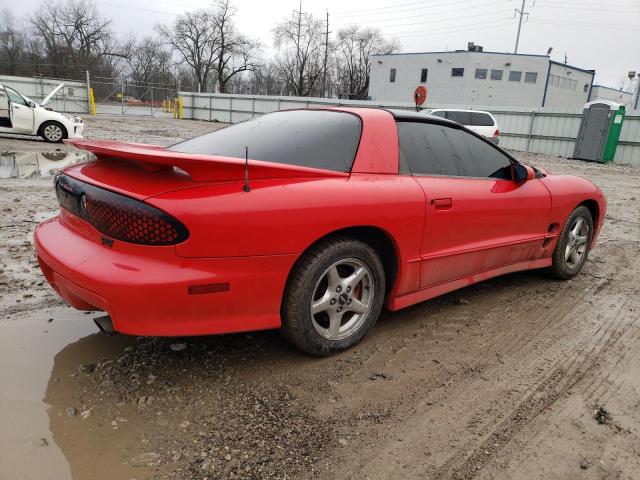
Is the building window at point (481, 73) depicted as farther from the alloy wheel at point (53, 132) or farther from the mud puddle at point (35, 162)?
the mud puddle at point (35, 162)

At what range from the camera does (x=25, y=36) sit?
5278 centimetres

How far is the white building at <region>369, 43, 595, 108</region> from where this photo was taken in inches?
1802

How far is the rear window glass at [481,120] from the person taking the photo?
54.6 ft

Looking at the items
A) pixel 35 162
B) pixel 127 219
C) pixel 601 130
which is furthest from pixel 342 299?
pixel 601 130

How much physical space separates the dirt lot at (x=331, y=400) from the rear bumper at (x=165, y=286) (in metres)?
0.39

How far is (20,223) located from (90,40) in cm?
6098

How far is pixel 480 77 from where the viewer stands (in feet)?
152

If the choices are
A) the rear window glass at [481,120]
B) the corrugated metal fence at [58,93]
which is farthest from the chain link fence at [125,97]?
the rear window glass at [481,120]

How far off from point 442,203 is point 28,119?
45.2 feet

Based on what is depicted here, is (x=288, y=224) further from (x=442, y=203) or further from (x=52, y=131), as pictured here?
(x=52, y=131)

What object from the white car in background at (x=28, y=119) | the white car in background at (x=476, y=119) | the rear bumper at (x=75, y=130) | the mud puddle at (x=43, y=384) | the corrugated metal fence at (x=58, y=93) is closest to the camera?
the mud puddle at (x=43, y=384)

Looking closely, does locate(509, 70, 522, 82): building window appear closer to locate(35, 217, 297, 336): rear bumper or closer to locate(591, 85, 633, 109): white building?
locate(591, 85, 633, 109): white building

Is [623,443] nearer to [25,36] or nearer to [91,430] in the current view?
[91,430]

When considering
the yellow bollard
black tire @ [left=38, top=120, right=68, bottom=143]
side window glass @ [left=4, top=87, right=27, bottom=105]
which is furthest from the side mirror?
the yellow bollard
